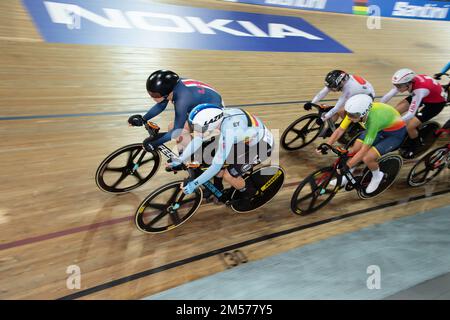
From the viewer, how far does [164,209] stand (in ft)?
8.06

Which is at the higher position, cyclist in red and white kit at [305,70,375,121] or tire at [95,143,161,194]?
cyclist in red and white kit at [305,70,375,121]

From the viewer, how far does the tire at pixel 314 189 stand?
2779 mm

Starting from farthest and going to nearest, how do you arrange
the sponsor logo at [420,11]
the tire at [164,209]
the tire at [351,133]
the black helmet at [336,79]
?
the sponsor logo at [420,11]
the tire at [351,133]
the black helmet at [336,79]
the tire at [164,209]

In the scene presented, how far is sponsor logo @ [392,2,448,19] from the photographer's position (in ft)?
36.2

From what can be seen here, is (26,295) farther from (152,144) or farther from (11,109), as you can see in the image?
(11,109)

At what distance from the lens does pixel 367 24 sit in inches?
392

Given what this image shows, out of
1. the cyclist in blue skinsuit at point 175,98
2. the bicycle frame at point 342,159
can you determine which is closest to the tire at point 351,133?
the bicycle frame at point 342,159

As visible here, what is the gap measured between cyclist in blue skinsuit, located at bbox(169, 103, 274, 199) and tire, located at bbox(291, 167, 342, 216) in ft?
1.40

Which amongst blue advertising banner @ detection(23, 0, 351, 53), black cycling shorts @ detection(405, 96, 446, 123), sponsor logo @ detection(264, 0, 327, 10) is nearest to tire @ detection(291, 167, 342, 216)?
black cycling shorts @ detection(405, 96, 446, 123)

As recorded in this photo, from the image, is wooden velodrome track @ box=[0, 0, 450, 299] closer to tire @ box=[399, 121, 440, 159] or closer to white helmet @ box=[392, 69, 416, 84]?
tire @ box=[399, 121, 440, 159]

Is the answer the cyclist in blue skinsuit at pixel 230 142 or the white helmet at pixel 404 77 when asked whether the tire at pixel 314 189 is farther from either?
the white helmet at pixel 404 77

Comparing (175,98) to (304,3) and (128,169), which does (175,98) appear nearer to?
Answer: (128,169)

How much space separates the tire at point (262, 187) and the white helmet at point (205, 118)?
0.78 meters

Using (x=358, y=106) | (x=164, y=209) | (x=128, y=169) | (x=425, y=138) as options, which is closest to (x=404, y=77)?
(x=425, y=138)
